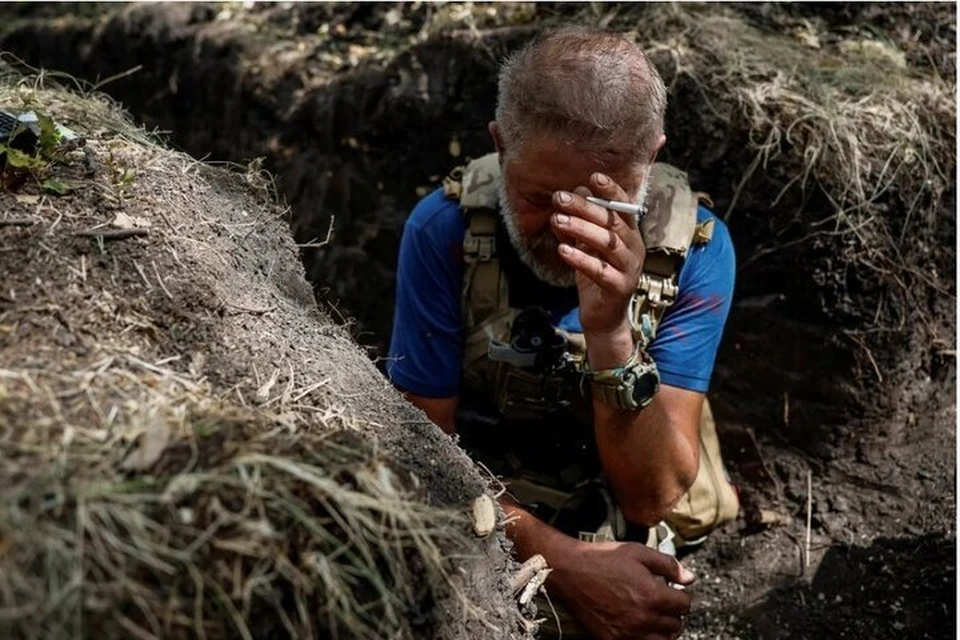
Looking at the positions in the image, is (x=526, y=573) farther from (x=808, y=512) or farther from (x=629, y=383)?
(x=808, y=512)

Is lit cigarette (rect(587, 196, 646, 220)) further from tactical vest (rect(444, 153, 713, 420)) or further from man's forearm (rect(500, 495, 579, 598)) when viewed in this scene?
man's forearm (rect(500, 495, 579, 598))

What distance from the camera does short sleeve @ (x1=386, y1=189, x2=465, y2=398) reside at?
338 cm

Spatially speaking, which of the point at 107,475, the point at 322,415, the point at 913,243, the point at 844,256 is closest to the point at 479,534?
the point at 322,415

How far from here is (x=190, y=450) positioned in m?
1.52

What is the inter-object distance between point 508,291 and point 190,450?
1915mm

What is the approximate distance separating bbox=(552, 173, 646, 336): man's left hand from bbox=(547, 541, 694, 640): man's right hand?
26.4 inches

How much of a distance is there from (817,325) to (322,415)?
3163 mm

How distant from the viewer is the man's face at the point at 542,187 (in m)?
2.87

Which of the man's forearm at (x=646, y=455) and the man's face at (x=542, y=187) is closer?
the man's face at (x=542, y=187)

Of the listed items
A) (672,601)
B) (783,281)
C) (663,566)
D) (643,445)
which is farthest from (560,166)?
(783,281)

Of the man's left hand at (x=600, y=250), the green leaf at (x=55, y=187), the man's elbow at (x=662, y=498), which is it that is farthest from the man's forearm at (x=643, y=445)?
the green leaf at (x=55, y=187)

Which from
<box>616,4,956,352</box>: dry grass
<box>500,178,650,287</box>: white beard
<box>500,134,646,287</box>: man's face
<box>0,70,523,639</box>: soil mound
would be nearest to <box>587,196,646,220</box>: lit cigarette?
<box>500,134,646,287</box>: man's face

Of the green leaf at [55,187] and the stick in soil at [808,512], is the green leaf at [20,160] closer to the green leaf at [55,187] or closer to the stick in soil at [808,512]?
the green leaf at [55,187]

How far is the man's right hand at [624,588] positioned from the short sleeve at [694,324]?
636mm
